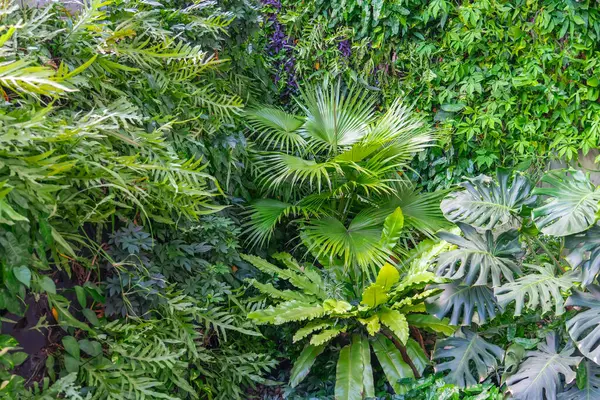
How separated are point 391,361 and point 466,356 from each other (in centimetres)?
46

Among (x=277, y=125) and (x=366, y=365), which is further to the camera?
(x=277, y=125)

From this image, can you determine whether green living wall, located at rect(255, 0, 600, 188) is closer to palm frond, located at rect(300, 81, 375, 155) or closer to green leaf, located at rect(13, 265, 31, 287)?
palm frond, located at rect(300, 81, 375, 155)

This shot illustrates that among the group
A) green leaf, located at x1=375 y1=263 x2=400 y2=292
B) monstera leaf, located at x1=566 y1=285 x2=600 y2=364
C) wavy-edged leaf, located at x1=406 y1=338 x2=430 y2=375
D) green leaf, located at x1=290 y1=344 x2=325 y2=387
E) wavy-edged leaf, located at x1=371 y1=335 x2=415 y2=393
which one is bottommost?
green leaf, located at x1=290 y1=344 x2=325 y2=387

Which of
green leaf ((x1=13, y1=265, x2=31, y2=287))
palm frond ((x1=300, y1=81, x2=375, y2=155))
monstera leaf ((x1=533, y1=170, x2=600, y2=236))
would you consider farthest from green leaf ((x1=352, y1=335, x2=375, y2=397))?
green leaf ((x1=13, y1=265, x2=31, y2=287))

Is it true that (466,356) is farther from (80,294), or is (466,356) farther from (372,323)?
(80,294)


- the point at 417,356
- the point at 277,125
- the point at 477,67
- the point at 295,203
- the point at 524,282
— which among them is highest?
the point at 477,67

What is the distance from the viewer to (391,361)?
10.0ft

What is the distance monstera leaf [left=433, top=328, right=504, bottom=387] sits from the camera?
2.73m

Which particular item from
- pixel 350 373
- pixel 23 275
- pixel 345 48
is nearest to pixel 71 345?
pixel 23 275

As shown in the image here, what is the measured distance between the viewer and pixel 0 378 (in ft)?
5.93

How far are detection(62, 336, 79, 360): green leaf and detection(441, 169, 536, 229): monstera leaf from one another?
1894mm

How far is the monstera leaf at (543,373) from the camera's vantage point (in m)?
2.45

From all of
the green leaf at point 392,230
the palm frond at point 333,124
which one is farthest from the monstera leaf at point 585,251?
the palm frond at point 333,124

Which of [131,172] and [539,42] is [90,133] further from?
[539,42]
